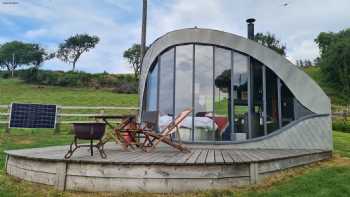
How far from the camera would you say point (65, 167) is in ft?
12.9

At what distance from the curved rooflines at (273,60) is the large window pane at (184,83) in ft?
0.92

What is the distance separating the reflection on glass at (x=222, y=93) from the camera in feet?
21.4

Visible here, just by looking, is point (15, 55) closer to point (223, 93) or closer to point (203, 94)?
point (203, 94)

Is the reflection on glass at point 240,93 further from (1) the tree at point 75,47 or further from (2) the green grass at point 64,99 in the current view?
(1) the tree at point 75,47

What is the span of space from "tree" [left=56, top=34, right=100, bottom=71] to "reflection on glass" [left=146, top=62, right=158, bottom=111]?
42.8 metres

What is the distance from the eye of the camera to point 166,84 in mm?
7332

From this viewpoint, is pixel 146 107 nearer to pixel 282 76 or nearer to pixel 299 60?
pixel 282 76

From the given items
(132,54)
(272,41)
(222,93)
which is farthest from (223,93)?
(132,54)

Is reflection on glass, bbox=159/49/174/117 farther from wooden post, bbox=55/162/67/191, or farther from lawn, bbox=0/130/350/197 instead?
wooden post, bbox=55/162/67/191

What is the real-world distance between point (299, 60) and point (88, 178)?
5589cm

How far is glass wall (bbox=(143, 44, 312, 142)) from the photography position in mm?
6453

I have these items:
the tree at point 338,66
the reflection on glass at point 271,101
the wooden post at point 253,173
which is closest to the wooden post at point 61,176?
the wooden post at point 253,173

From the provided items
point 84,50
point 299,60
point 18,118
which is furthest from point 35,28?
point 299,60

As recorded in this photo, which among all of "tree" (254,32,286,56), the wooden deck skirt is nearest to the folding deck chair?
the wooden deck skirt
